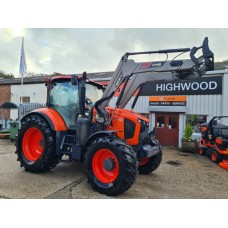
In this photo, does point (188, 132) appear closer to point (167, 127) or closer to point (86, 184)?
point (167, 127)

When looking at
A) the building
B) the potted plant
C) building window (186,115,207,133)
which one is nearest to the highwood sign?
the building

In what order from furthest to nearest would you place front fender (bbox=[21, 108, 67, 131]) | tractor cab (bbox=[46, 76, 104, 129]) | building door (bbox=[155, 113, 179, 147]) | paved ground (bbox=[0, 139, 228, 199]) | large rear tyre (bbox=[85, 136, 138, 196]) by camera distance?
building door (bbox=[155, 113, 179, 147]) → tractor cab (bbox=[46, 76, 104, 129]) → front fender (bbox=[21, 108, 67, 131]) → paved ground (bbox=[0, 139, 228, 199]) → large rear tyre (bbox=[85, 136, 138, 196])

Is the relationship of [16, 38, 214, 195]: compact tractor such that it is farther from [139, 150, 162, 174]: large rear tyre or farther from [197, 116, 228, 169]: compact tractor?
[197, 116, 228, 169]: compact tractor

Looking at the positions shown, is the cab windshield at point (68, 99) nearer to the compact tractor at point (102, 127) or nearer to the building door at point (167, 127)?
the compact tractor at point (102, 127)

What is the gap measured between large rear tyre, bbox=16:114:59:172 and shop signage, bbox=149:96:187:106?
25.6 ft

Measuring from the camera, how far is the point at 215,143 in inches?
327

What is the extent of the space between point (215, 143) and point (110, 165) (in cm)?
580

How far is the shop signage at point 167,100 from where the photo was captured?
→ 11391mm

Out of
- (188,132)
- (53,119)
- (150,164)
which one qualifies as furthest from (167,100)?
(53,119)

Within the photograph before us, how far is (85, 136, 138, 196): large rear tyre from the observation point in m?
3.87

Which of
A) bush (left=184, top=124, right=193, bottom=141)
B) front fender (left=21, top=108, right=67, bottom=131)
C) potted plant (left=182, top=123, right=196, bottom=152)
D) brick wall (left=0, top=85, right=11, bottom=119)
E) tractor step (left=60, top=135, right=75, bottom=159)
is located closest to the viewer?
tractor step (left=60, top=135, right=75, bottom=159)

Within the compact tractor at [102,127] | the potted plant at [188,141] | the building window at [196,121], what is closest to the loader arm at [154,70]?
the compact tractor at [102,127]

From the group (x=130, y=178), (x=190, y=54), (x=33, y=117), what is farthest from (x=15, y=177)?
(x=190, y=54)

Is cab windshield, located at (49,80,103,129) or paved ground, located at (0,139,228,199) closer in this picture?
paved ground, located at (0,139,228,199)
